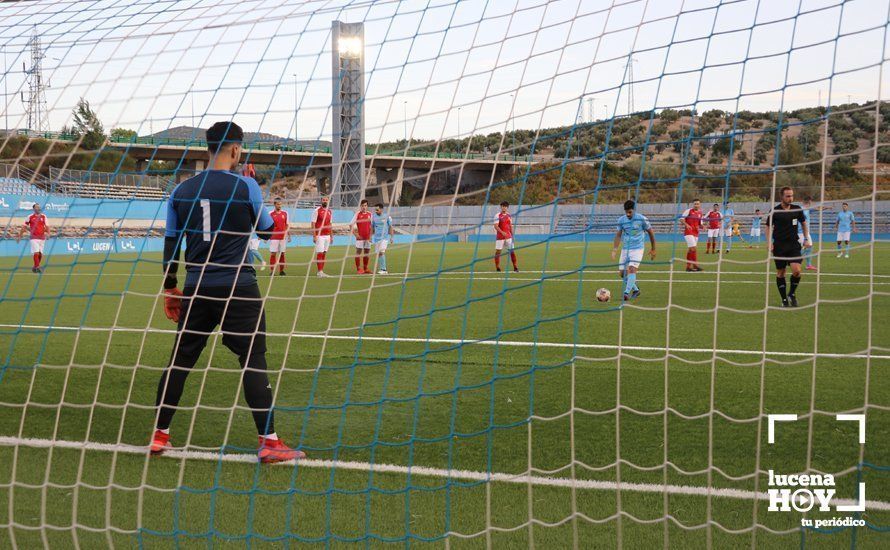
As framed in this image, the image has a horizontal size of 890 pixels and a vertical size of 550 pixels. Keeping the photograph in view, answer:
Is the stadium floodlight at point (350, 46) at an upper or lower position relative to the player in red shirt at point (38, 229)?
upper

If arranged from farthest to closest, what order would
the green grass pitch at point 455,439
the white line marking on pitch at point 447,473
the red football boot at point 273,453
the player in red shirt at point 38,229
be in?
the player in red shirt at point 38,229
the red football boot at point 273,453
the white line marking on pitch at point 447,473
the green grass pitch at point 455,439

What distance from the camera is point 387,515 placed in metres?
3.63

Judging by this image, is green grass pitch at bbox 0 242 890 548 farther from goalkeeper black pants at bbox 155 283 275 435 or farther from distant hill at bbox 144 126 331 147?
distant hill at bbox 144 126 331 147

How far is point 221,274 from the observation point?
175 inches

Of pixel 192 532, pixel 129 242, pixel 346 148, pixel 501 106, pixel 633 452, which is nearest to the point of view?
pixel 192 532

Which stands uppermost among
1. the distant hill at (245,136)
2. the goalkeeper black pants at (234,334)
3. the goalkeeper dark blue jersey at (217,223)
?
the distant hill at (245,136)

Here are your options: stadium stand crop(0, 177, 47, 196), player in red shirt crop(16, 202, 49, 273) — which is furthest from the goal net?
player in red shirt crop(16, 202, 49, 273)

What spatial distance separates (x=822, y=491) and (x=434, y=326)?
236 inches

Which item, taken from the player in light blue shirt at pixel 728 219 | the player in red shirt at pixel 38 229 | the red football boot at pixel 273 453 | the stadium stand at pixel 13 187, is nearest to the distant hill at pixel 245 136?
the red football boot at pixel 273 453

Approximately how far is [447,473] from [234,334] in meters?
1.44

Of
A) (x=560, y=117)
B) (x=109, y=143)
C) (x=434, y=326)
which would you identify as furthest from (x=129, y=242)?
(x=560, y=117)

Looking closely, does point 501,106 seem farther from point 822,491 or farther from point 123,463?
point 123,463

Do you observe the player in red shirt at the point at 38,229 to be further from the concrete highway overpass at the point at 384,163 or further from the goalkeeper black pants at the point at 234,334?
the goalkeeper black pants at the point at 234,334

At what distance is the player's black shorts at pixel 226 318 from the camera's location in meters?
4.42
